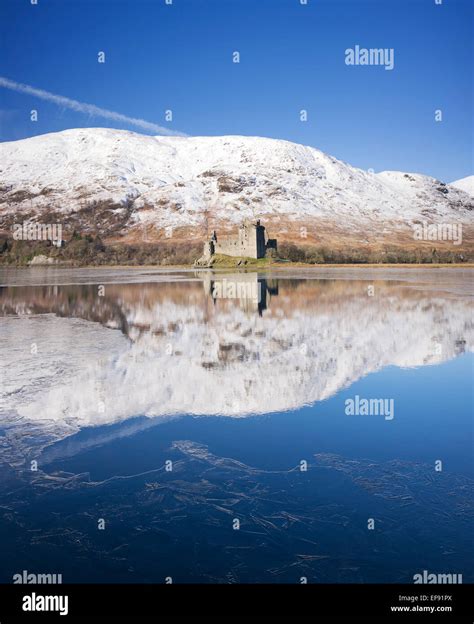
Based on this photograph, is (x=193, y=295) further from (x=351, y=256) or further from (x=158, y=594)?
(x=351, y=256)

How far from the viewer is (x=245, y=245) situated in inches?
3878

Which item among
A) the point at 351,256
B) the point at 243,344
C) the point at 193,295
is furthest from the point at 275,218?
the point at 243,344

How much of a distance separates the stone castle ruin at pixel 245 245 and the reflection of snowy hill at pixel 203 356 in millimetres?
72364

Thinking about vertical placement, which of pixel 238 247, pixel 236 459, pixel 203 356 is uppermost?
pixel 238 247

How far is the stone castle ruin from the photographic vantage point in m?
97.1

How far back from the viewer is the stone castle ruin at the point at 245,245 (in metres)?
97.1

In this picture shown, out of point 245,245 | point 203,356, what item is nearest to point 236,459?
point 203,356

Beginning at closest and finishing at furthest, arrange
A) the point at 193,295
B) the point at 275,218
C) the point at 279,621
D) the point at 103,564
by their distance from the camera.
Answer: the point at 279,621 < the point at 103,564 < the point at 193,295 < the point at 275,218

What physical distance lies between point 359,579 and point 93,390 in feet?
23.2

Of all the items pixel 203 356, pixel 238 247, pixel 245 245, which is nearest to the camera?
pixel 203 356

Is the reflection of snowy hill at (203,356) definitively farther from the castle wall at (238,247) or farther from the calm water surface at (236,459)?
the castle wall at (238,247)

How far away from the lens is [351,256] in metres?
111

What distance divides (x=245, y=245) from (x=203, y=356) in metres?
85.6

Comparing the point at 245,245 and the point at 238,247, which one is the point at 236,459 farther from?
the point at 238,247
